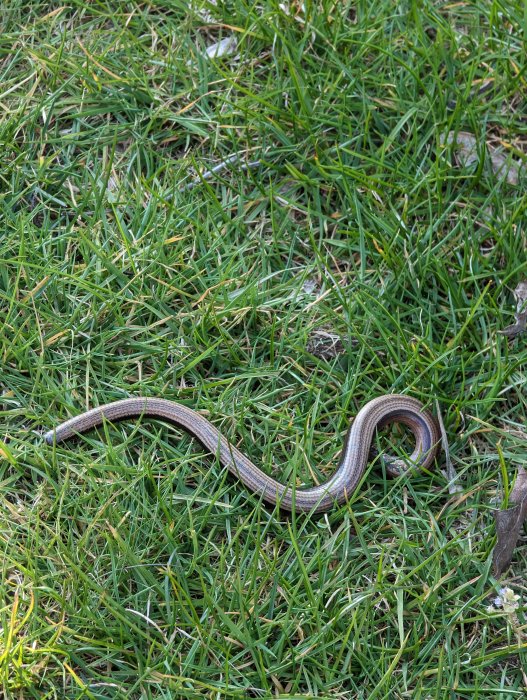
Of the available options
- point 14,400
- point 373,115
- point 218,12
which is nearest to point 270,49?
point 218,12

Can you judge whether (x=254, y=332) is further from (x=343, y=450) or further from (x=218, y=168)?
(x=218, y=168)

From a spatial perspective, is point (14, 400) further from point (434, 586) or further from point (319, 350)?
point (434, 586)

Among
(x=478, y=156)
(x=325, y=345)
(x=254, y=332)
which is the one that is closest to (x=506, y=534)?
(x=325, y=345)

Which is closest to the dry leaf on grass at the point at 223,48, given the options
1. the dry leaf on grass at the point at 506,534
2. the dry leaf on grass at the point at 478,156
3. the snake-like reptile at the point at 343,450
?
the dry leaf on grass at the point at 478,156

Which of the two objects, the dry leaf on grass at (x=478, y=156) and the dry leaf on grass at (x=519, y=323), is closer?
the dry leaf on grass at (x=519, y=323)

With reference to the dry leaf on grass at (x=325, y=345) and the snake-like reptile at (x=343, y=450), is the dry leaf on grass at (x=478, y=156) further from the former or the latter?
the snake-like reptile at (x=343, y=450)
